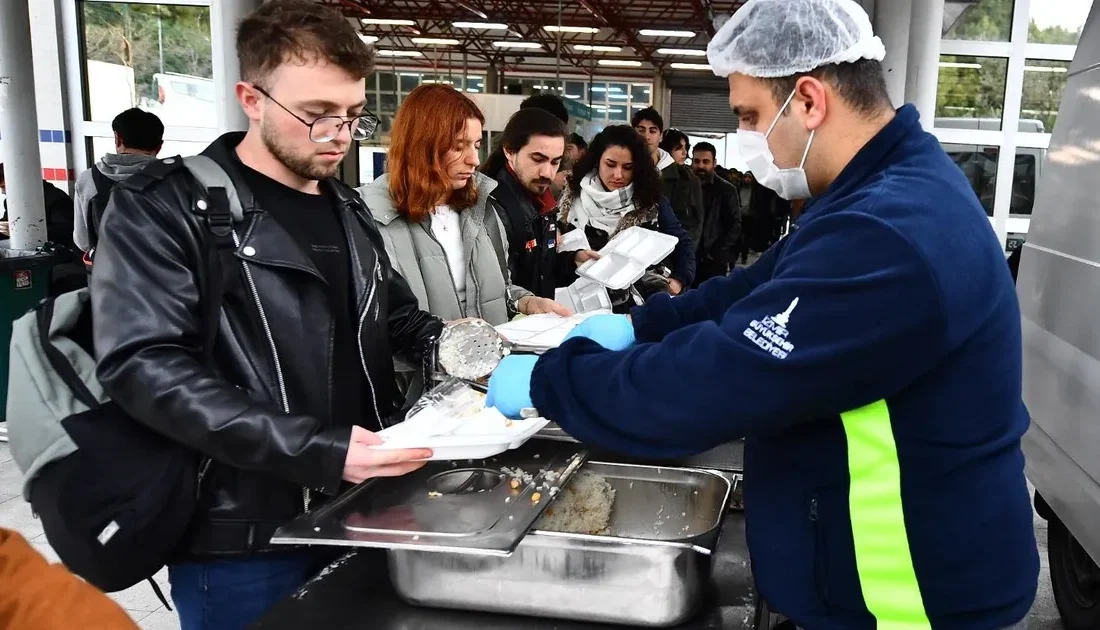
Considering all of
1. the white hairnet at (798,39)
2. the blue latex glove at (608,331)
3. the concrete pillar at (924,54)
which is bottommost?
the blue latex glove at (608,331)

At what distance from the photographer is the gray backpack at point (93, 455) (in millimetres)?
1297

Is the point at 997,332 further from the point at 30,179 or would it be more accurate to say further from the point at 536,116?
the point at 30,179

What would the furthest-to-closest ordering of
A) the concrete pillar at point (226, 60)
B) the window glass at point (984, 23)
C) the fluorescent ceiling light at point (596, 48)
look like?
the fluorescent ceiling light at point (596, 48)
the window glass at point (984, 23)
the concrete pillar at point (226, 60)

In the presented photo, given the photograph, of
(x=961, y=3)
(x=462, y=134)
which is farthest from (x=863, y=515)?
(x=961, y=3)

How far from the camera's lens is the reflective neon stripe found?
43.1 inches

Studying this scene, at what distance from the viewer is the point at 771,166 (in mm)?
1421

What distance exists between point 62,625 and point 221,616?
17.9 inches

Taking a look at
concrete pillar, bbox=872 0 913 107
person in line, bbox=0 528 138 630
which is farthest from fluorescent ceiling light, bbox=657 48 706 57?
person in line, bbox=0 528 138 630

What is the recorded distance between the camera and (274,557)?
151cm

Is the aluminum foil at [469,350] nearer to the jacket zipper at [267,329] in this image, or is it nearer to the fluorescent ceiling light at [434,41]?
the jacket zipper at [267,329]

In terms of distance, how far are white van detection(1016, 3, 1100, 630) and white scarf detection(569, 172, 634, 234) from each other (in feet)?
6.12

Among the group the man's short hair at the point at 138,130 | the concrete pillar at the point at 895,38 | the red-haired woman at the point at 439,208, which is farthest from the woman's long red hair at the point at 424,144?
the concrete pillar at the point at 895,38

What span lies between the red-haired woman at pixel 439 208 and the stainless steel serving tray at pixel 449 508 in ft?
3.13

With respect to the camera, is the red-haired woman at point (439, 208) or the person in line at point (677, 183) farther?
the person in line at point (677, 183)
